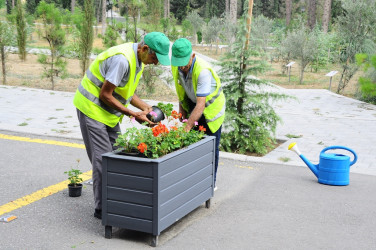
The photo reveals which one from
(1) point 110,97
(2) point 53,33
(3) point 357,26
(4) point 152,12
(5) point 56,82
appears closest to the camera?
(1) point 110,97

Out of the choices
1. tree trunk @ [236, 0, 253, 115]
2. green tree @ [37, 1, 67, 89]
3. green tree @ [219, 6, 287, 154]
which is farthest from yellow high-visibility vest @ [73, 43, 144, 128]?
green tree @ [37, 1, 67, 89]

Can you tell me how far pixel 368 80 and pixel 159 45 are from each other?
960cm

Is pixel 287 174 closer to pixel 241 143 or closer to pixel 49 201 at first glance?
pixel 241 143

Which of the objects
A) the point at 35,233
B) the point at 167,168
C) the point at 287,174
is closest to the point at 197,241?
the point at 167,168

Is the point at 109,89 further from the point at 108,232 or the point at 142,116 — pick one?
the point at 108,232

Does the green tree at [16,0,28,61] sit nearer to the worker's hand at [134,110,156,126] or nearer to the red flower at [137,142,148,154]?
the worker's hand at [134,110,156,126]

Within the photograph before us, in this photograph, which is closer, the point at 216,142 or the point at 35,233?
the point at 35,233

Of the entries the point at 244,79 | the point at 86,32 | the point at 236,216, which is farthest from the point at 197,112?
the point at 86,32

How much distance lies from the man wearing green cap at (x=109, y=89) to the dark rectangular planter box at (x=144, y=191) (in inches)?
17.7

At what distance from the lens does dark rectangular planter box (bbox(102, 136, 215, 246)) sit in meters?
4.18

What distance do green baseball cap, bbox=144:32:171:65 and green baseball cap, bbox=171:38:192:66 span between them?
0.31 meters

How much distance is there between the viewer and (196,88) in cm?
518

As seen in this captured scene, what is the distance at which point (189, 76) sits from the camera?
5.20 metres

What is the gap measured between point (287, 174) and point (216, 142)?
154cm
